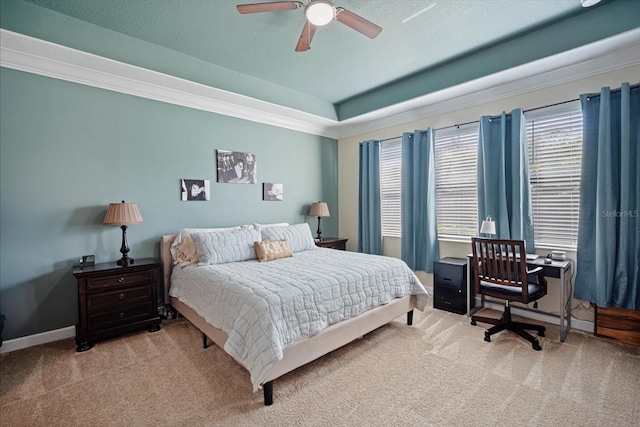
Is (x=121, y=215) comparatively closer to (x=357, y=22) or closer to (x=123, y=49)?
(x=123, y=49)

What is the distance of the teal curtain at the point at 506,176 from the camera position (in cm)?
326

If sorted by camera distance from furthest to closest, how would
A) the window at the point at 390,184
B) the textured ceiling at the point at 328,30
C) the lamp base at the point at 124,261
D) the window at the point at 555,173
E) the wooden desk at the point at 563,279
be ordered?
the window at the point at 390,184 → the window at the point at 555,173 → the lamp base at the point at 124,261 → the wooden desk at the point at 563,279 → the textured ceiling at the point at 328,30

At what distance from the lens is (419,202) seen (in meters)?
4.22

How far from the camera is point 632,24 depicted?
7.89 ft

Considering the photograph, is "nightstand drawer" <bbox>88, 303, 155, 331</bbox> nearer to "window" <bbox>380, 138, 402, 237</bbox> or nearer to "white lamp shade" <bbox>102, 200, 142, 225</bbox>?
"white lamp shade" <bbox>102, 200, 142, 225</bbox>

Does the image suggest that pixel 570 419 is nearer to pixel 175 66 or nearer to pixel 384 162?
pixel 384 162

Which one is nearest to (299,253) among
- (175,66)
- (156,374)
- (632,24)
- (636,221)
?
(156,374)

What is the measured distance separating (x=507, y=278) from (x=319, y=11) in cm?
283

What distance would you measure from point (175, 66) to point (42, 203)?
191 cm

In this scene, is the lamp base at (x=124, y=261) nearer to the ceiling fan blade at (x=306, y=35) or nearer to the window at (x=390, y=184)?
the ceiling fan blade at (x=306, y=35)

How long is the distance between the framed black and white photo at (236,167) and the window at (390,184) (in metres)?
2.10

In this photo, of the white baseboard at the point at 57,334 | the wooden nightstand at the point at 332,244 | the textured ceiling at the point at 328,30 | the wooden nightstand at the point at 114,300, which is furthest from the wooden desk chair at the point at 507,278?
the wooden nightstand at the point at 114,300

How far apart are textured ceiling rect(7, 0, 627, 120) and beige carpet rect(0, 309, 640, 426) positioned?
3012mm

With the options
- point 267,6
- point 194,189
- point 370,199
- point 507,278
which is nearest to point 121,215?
point 194,189
